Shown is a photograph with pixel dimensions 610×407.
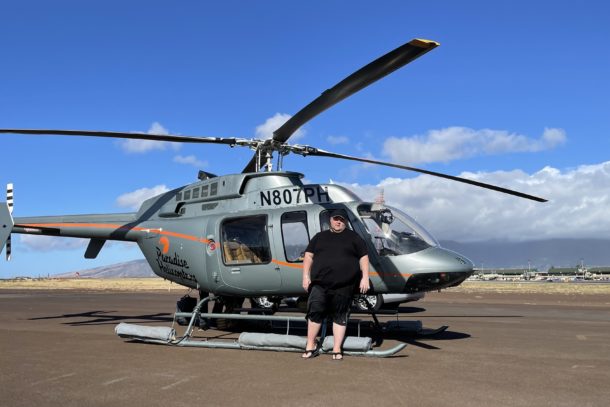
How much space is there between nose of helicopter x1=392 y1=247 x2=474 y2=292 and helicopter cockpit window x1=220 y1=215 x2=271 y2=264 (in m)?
2.52

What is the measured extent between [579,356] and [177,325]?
8.58 meters

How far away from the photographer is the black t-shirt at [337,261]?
7316 mm

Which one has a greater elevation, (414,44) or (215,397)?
(414,44)

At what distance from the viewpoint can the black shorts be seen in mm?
7297

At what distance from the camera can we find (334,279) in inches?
288

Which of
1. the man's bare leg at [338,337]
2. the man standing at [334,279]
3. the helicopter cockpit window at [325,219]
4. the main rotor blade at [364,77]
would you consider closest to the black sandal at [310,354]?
the man standing at [334,279]

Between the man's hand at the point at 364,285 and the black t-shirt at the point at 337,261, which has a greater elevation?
the black t-shirt at the point at 337,261

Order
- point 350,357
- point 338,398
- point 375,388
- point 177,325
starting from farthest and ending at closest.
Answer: point 177,325, point 350,357, point 375,388, point 338,398

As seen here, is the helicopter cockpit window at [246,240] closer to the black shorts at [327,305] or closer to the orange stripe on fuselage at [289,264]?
the orange stripe on fuselage at [289,264]

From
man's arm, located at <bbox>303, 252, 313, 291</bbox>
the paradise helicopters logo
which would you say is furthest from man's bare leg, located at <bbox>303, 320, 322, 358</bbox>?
the paradise helicopters logo

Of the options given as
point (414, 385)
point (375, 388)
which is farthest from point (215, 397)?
point (414, 385)

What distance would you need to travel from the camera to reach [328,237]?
7504 millimetres

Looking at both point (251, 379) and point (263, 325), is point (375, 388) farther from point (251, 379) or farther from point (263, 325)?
point (263, 325)

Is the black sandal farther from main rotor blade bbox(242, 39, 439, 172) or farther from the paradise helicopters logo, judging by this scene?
the paradise helicopters logo
